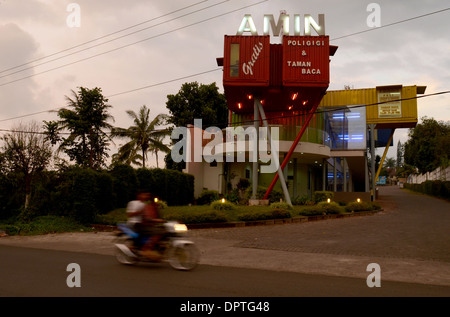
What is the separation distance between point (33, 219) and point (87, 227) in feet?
12.6

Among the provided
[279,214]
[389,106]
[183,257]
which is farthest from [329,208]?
[389,106]

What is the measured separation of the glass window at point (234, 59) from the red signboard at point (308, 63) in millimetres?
3046

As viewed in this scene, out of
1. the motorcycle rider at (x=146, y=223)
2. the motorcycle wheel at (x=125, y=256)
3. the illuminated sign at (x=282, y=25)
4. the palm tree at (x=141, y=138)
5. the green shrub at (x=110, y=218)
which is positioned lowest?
the green shrub at (x=110, y=218)

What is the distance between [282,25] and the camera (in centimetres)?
2411

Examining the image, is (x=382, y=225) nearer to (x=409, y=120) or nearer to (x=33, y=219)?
(x=33, y=219)

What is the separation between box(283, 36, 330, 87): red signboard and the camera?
23.3m

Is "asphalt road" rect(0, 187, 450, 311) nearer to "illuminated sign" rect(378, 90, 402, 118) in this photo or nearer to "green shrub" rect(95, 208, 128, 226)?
"green shrub" rect(95, 208, 128, 226)

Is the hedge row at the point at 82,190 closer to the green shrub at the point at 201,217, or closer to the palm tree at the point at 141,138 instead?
the green shrub at the point at 201,217

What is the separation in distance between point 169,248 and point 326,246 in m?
6.05

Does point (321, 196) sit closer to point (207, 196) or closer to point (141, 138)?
point (207, 196)

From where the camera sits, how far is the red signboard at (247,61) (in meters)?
23.5

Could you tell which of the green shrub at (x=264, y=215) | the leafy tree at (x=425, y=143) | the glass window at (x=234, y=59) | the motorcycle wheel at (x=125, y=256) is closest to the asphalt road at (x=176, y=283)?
the motorcycle wheel at (x=125, y=256)

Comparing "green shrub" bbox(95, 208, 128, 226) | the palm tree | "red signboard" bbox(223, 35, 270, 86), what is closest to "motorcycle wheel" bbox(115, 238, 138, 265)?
"green shrub" bbox(95, 208, 128, 226)

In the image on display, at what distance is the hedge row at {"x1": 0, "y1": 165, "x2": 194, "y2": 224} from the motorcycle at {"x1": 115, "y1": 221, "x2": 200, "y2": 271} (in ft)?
31.9
